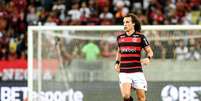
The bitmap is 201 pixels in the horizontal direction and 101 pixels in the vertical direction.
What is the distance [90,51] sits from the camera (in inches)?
592

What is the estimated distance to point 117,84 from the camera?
595 inches

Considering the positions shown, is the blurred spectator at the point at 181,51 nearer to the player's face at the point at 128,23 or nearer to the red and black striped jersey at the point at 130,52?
the red and black striped jersey at the point at 130,52

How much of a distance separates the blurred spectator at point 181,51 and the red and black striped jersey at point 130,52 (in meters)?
2.23

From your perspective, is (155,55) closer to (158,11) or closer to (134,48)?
(134,48)

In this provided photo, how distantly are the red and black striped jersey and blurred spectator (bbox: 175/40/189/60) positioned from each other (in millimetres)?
2233

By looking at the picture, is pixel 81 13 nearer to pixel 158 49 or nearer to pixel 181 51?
pixel 158 49

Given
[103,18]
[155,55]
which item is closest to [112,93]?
[155,55]

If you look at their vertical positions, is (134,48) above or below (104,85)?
above

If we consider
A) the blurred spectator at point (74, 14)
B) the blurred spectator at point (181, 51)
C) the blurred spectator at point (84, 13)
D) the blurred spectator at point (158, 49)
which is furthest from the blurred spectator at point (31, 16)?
the blurred spectator at point (181, 51)

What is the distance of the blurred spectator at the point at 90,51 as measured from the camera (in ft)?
49.5

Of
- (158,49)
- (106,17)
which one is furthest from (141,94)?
(106,17)

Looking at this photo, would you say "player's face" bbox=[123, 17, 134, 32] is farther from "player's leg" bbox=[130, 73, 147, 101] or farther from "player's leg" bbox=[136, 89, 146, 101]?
"player's leg" bbox=[136, 89, 146, 101]

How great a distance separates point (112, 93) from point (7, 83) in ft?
8.93

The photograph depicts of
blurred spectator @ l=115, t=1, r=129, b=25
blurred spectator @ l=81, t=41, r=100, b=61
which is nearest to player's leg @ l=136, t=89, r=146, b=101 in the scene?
blurred spectator @ l=81, t=41, r=100, b=61
